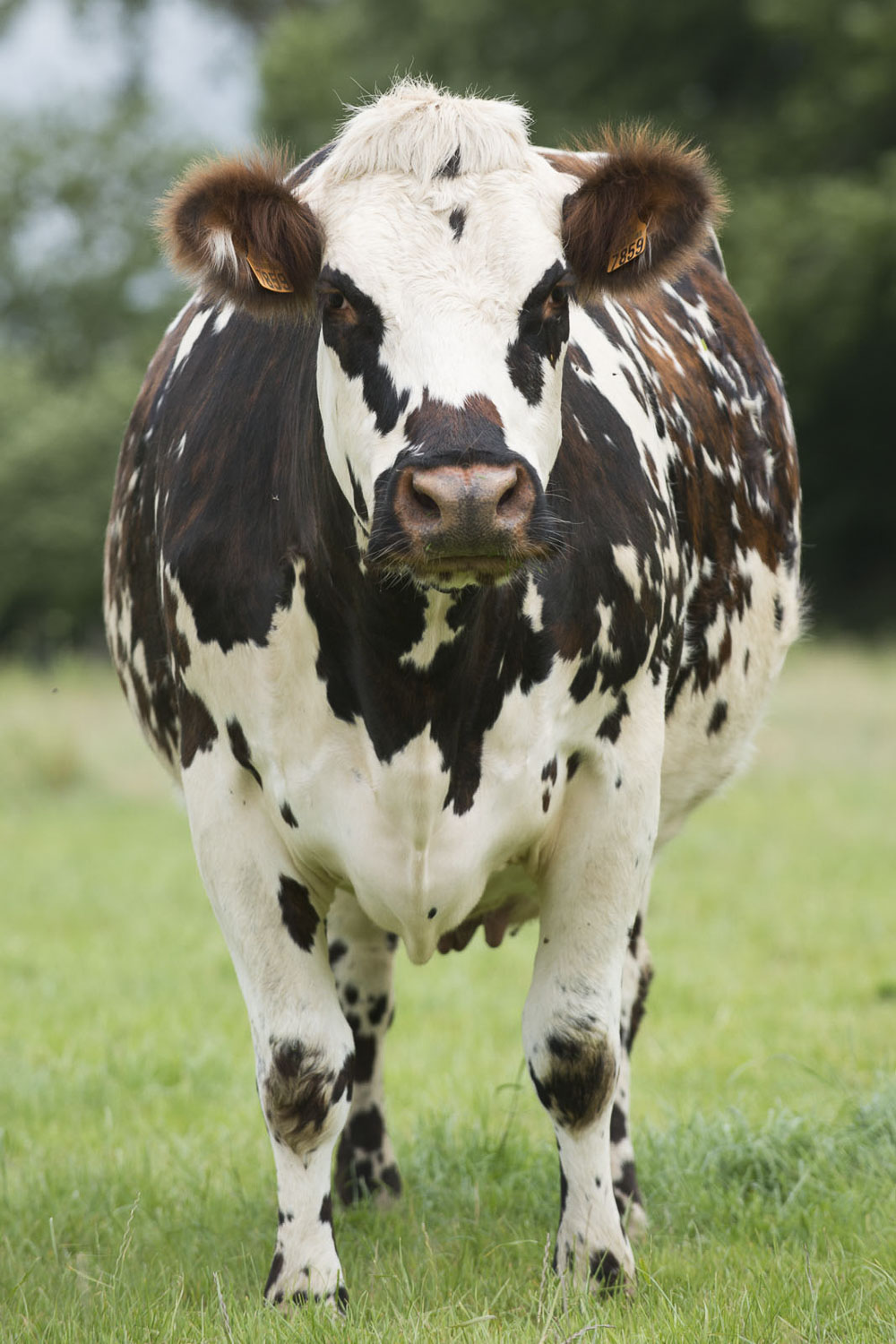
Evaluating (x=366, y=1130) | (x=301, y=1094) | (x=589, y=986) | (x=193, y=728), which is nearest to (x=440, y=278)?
(x=193, y=728)

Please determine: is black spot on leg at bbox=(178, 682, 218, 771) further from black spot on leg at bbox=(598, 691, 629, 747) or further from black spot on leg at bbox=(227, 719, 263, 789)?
black spot on leg at bbox=(598, 691, 629, 747)

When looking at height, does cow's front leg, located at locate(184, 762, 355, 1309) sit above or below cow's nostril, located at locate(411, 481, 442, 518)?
below

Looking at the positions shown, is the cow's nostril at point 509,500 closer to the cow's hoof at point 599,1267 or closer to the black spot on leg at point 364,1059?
the cow's hoof at point 599,1267

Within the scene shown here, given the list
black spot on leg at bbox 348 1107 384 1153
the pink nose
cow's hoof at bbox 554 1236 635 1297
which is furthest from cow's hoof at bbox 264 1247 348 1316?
the pink nose

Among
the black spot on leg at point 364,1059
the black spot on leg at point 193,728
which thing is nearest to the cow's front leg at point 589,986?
the black spot on leg at point 193,728

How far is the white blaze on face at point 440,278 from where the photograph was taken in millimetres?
2838

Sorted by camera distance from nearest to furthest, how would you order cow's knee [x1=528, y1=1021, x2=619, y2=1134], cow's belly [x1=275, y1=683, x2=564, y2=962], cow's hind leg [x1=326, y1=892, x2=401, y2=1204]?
cow's belly [x1=275, y1=683, x2=564, y2=962] → cow's knee [x1=528, y1=1021, x2=619, y2=1134] → cow's hind leg [x1=326, y1=892, x2=401, y2=1204]

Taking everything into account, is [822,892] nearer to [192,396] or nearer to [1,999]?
[1,999]

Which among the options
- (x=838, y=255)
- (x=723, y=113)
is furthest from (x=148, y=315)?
(x=838, y=255)

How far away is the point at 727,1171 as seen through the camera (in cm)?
407

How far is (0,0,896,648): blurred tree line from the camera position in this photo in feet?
72.7

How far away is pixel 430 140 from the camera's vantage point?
10.2 ft

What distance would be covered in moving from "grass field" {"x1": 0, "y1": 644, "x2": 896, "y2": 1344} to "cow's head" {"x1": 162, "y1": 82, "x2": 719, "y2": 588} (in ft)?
4.77

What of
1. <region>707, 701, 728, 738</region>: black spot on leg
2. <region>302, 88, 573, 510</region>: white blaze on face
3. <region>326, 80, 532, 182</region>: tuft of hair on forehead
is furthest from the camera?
<region>707, 701, 728, 738</region>: black spot on leg
